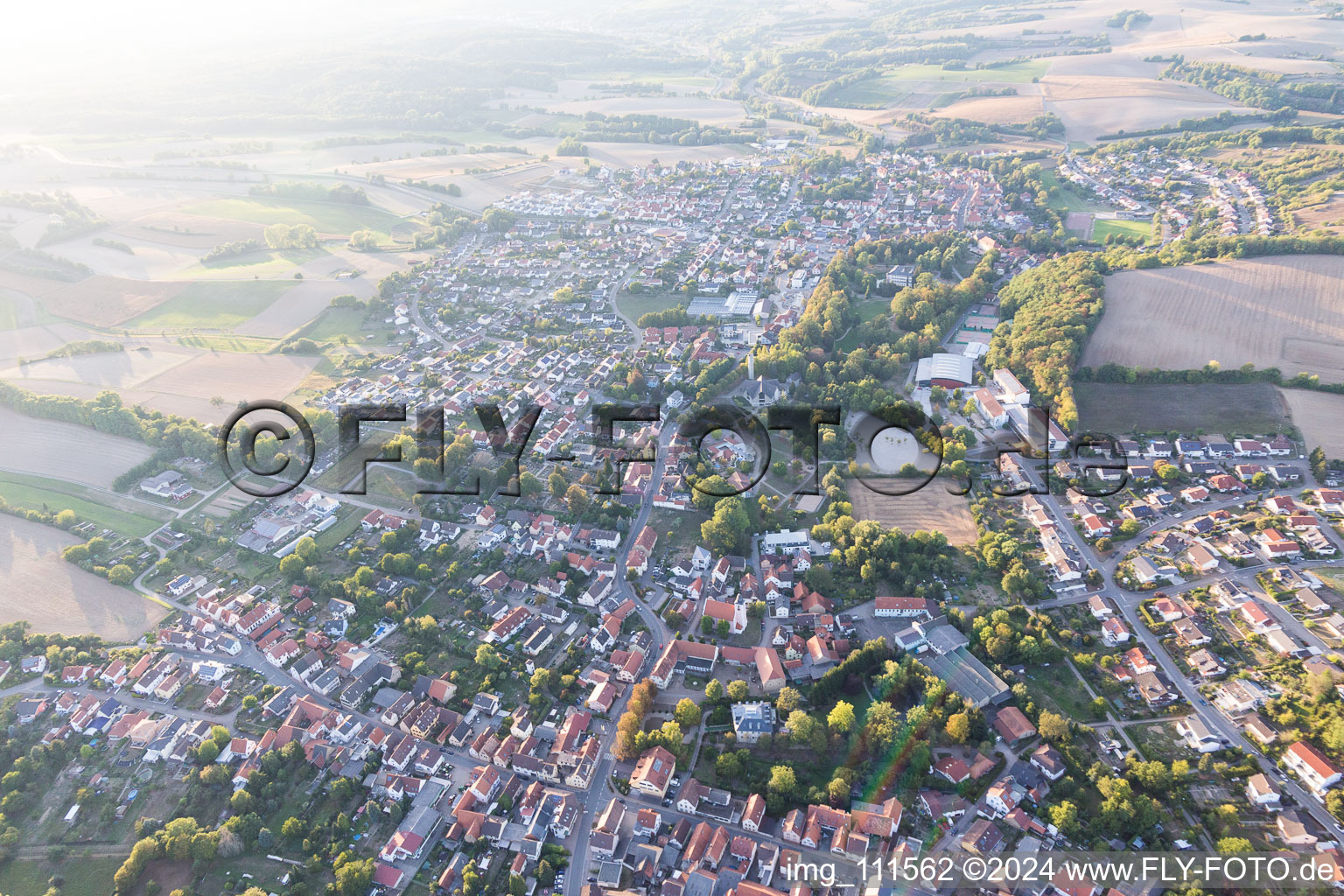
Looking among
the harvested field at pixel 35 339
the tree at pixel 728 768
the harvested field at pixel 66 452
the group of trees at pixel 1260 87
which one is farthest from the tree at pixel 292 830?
the group of trees at pixel 1260 87

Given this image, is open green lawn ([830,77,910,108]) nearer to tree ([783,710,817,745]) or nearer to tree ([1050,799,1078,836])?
tree ([783,710,817,745])

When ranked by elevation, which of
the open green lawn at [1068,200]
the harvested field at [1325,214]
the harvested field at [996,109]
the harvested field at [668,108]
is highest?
the harvested field at [996,109]

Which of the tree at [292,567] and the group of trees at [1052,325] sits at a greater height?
the group of trees at [1052,325]

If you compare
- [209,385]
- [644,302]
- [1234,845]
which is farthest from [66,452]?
[1234,845]

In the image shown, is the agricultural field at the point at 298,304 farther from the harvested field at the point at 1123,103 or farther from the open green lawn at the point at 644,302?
the harvested field at the point at 1123,103

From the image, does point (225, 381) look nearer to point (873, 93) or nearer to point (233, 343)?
point (233, 343)

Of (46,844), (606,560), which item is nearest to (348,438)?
(606,560)
